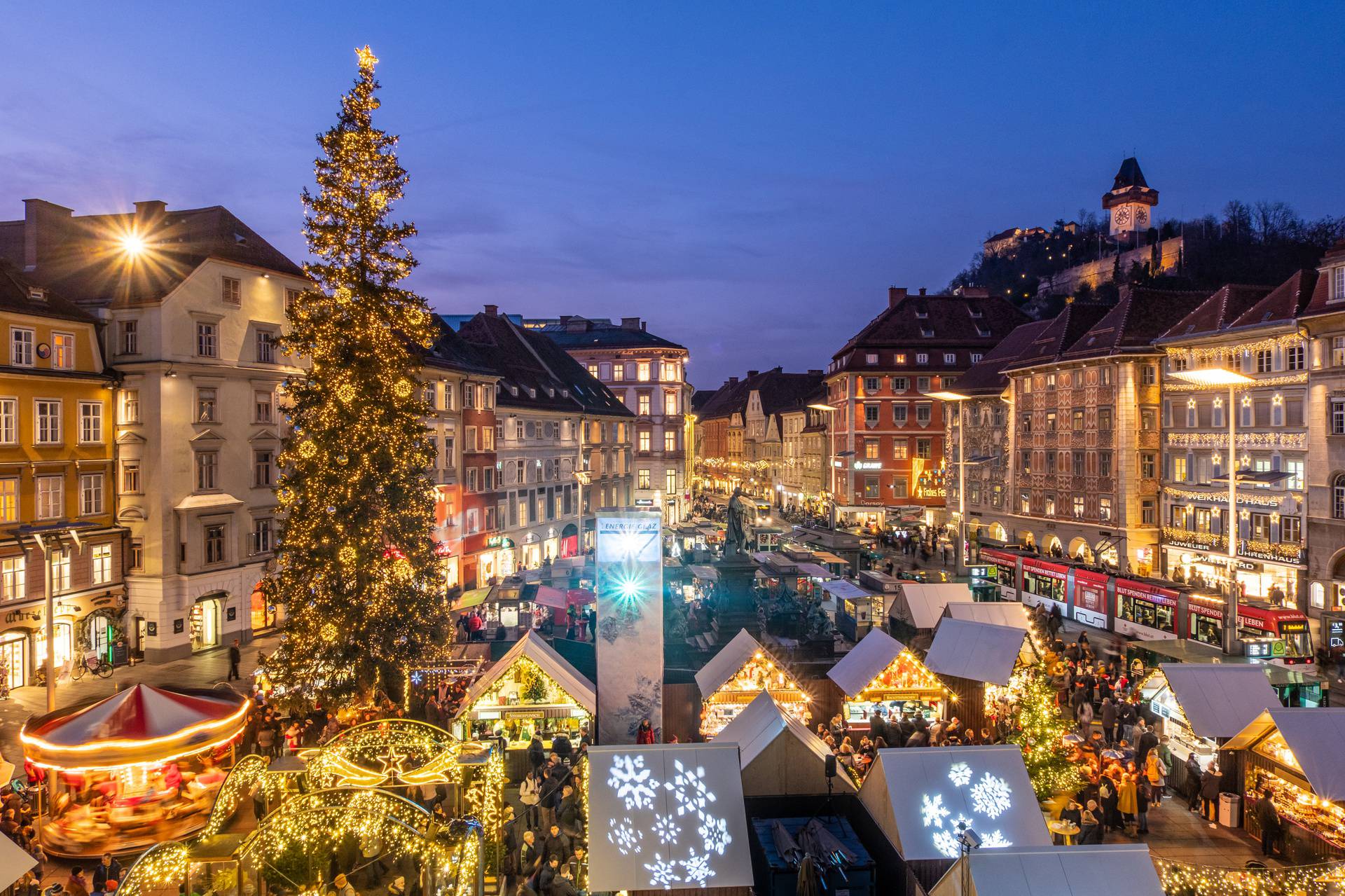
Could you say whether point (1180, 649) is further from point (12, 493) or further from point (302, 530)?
point (12, 493)

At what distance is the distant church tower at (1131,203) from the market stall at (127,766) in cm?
11959

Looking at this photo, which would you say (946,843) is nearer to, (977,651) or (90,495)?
(977,651)

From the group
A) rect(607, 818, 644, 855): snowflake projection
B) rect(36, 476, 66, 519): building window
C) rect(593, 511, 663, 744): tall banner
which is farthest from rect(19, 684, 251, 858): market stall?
rect(36, 476, 66, 519): building window

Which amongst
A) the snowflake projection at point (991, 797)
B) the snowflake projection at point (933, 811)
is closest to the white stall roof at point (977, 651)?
the snowflake projection at point (991, 797)

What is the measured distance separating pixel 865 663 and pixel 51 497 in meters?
24.3

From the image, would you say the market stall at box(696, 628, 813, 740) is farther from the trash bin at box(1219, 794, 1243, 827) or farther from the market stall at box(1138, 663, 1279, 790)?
the trash bin at box(1219, 794, 1243, 827)

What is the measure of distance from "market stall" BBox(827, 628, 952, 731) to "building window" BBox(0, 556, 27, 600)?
75.5 feet

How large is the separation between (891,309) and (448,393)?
130 feet

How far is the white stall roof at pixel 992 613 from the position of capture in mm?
23156

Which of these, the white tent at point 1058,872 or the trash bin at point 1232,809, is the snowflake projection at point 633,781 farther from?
the trash bin at point 1232,809

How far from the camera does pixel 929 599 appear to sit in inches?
1075

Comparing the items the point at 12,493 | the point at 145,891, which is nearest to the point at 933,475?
the point at 12,493

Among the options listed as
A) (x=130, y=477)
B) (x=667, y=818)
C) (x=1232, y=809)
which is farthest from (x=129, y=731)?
(x=1232, y=809)

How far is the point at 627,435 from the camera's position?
68312 millimetres
